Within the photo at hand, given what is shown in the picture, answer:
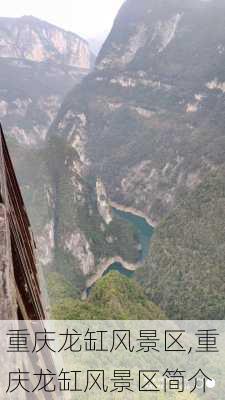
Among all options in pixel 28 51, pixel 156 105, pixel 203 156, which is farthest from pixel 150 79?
pixel 28 51

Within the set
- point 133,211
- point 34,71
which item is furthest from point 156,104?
point 34,71

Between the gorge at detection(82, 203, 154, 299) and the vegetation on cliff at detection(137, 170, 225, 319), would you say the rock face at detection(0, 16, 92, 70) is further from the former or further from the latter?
the vegetation on cliff at detection(137, 170, 225, 319)

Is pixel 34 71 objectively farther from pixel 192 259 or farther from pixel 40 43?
pixel 192 259

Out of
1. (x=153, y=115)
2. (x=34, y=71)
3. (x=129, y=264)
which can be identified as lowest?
(x=129, y=264)

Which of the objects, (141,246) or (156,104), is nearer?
(141,246)

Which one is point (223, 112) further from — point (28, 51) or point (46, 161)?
point (28, 51)

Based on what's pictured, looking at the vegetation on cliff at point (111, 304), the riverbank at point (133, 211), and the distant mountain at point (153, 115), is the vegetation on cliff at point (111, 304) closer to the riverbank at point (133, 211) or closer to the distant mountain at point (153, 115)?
the distant mountain at point (153, 115)
